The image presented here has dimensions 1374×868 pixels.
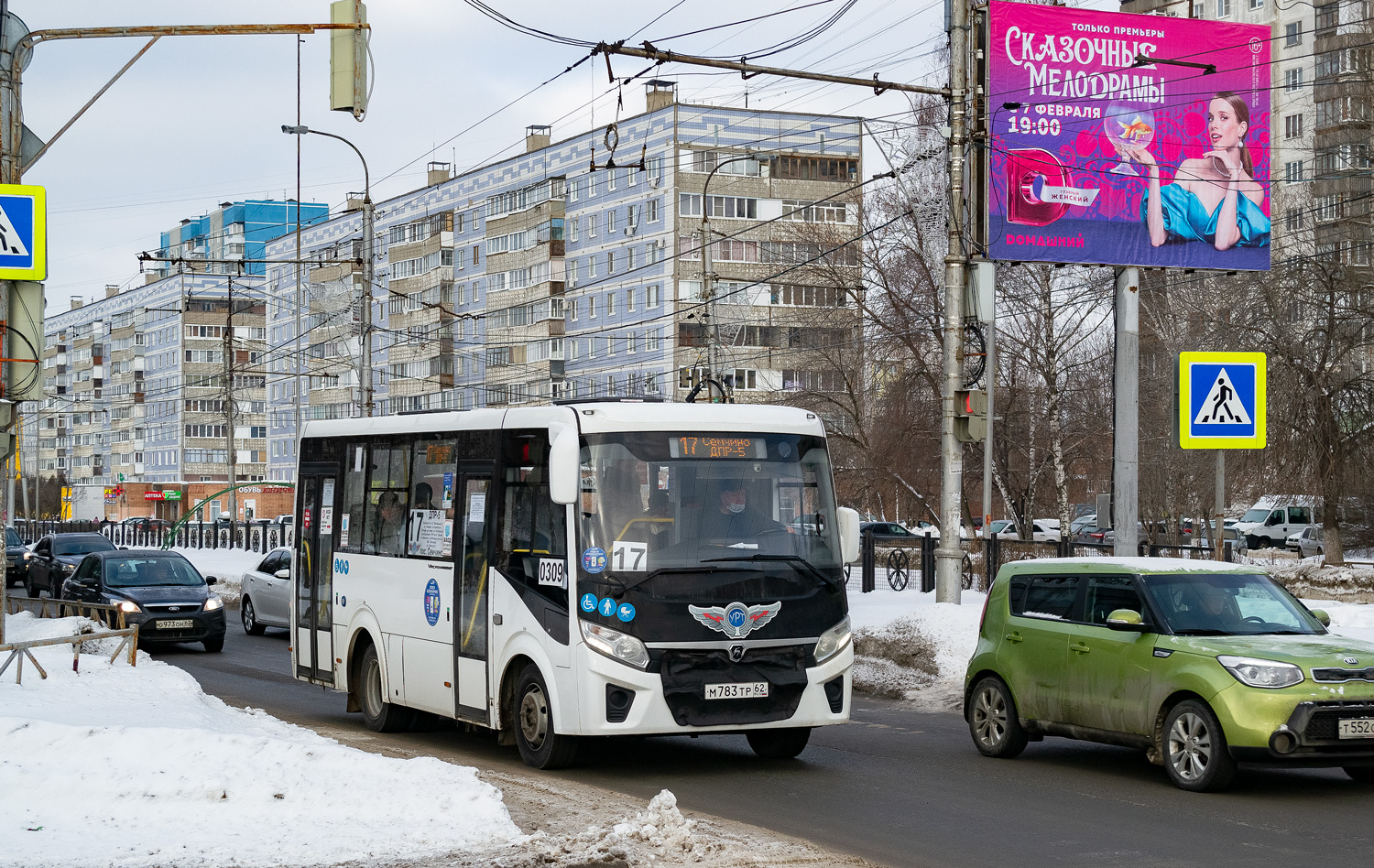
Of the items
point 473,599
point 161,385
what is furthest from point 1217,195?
point 161,385

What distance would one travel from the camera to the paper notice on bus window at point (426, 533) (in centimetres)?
1345

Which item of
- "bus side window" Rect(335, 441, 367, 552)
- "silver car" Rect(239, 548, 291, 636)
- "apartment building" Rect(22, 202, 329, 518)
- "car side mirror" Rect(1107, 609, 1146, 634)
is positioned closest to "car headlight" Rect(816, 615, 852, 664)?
"car side mirror" Rect(1107, 609, 1146, 634)

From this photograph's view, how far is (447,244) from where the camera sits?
3600 inches

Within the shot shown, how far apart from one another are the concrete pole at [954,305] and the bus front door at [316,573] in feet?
25.1

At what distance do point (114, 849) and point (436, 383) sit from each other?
Result: 83465 millimetres

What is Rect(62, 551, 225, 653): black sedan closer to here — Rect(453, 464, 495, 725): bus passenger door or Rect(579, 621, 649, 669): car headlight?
Rect(453, 464, 495, 725): bus passenger door

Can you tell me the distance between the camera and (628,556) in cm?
1138

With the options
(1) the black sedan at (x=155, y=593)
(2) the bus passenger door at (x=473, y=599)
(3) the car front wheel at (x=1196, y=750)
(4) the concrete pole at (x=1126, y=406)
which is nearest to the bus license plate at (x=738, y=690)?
(2) the bus passenger door at (x=473, y=599)

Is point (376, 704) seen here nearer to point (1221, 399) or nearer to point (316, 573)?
point (316, 573)

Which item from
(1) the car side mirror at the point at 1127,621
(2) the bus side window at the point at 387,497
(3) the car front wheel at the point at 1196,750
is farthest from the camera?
(2) the bus side window at the point at 387,497

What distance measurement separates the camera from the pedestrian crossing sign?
53.6 feet

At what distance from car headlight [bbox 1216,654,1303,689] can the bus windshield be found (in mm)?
2985

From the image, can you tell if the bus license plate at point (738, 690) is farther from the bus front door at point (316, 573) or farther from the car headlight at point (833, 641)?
the bus front door at point (316, 573)

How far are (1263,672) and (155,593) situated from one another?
61.6 ft
